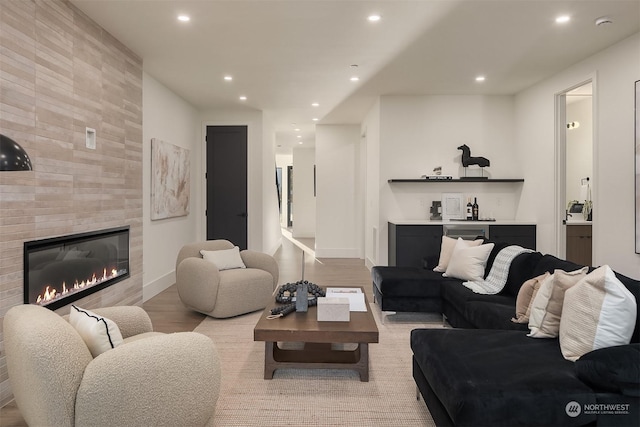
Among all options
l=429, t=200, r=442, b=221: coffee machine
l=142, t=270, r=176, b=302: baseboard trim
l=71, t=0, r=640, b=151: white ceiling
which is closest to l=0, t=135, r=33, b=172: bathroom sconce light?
l=71, t=0, r=640, b=151: white ceiling

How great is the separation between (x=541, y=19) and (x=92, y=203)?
420 cm

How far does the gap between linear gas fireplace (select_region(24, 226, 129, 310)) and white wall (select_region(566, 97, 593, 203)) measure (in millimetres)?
6399

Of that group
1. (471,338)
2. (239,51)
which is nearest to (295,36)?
(239,51)

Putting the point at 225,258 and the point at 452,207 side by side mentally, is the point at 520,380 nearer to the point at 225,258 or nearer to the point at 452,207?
the point at 225,258

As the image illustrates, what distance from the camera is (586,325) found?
196 cm

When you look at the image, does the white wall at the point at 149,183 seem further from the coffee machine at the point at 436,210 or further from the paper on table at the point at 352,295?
the coffee machine at the point at 436,210

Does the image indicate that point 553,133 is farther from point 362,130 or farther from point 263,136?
point 263,136

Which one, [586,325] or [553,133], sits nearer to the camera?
[586,325]

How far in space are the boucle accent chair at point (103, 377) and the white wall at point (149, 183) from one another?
321cm

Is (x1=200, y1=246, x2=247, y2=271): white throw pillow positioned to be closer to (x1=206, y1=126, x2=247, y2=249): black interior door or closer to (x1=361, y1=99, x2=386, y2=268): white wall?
(x1=361, y1=99, x2=386, y2=268): white wall

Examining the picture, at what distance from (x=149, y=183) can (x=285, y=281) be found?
2388 millimetres

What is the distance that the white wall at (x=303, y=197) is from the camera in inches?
497

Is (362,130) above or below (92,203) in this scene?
above

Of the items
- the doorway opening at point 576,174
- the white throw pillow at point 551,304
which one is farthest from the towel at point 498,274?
the doorway opening at point 576,174
